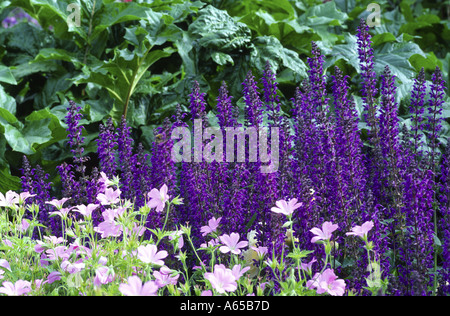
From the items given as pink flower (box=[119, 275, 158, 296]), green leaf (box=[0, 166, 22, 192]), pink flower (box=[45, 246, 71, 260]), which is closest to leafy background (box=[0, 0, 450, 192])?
green leaf (box=[0, 166, 22, 192])

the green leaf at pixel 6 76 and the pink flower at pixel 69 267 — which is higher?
the green leaf at pixel 6 76

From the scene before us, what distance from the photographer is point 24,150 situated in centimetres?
327

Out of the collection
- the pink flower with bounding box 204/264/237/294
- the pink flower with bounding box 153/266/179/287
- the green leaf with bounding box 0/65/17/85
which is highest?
the green leaf with bounding box 0/65/17/85

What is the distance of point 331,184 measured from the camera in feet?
7.03

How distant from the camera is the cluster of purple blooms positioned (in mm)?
2004

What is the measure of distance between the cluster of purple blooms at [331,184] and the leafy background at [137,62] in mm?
884

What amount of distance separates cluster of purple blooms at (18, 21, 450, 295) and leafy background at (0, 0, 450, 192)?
0.88m

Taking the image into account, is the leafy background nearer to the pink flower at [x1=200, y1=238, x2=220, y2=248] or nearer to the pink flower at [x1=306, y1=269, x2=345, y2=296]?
the pink flower at [x1=200, y1=238, x2=220, y2=248]

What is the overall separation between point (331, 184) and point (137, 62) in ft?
5.98

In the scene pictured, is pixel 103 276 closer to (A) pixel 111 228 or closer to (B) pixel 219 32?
(A) pixel 111 228

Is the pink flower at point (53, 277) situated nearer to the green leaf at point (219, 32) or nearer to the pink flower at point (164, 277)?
the pink flower at point (164, 277)

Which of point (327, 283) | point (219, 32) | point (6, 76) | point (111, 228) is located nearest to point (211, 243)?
point (111, 228)

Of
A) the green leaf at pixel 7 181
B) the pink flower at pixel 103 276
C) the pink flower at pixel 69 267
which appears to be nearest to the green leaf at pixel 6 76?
the green leaf at pixel 7 181

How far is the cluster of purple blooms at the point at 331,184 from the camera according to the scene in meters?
2.00
